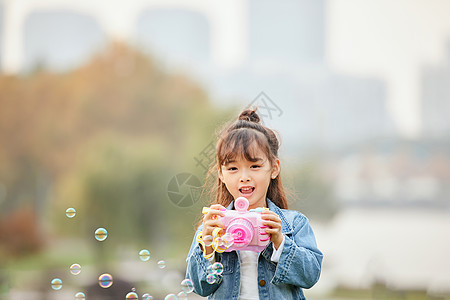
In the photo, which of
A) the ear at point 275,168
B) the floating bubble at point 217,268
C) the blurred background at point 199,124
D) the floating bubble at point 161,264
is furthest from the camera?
the blurred background at point 199,124

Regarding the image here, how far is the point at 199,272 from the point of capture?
1810 millimetres

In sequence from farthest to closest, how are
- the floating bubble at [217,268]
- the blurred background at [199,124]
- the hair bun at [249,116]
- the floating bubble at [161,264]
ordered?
1. the blurred background at [199,124]
2. the floating bubble at [161,264]
3. the hair bun at [249,116]
4. the floating bubble at [217,268]

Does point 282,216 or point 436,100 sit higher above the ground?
point 282,216

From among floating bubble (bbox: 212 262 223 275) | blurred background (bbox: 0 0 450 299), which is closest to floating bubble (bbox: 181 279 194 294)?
floating bubble (bbox: 212 262 223 275)

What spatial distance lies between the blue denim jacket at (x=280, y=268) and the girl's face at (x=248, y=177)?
11 cm

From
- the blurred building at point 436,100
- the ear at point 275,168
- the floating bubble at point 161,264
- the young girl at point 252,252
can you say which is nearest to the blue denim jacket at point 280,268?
the young girl at point 252,252

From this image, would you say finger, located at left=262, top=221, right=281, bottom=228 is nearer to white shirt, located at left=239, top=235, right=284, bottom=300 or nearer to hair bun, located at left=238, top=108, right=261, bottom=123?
white shirt, located at left=239, top=235, right=284, bottom=300

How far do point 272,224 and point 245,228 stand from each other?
2.9 inches

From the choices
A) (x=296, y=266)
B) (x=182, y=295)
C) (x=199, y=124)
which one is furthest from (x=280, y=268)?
(x=199, y=124)

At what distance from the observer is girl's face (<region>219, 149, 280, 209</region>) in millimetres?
1819

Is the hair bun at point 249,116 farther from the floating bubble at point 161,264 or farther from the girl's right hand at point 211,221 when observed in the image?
the floating bubble at point 161,264

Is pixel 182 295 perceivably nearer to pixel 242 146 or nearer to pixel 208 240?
pixel 208 240

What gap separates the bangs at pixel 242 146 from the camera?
1.83 metres

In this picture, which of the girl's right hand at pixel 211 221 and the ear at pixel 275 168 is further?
the ear at pixel 275 168
